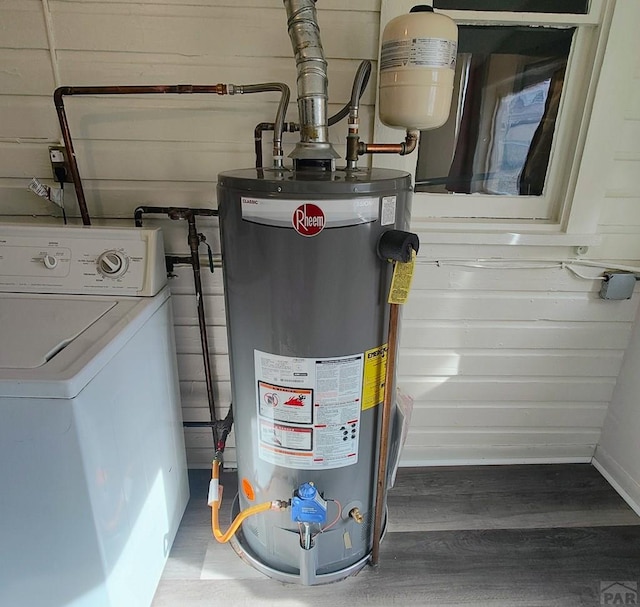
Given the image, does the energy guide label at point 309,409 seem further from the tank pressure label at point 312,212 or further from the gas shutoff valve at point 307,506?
the tank pressure label at point 312,212

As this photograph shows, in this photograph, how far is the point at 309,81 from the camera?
1.03 m

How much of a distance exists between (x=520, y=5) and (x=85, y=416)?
165 cm

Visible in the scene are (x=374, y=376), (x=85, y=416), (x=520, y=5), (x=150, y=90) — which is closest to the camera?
(x=85, y=416)

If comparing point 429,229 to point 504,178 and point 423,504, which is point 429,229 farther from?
point 423,504

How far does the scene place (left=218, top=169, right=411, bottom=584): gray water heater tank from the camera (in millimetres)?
920

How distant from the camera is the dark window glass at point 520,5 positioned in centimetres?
132

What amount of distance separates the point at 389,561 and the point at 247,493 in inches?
20.8

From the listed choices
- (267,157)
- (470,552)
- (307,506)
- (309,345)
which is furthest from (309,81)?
(470,552)

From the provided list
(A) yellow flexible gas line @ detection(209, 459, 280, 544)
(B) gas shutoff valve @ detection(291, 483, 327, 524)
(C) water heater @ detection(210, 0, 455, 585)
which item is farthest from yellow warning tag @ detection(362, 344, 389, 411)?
(A) yellow flexible gas line @ detection(209, 459, 280, 544)

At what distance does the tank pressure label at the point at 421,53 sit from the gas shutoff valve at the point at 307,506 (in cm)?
109

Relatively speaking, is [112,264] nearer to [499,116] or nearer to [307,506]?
[307,506]

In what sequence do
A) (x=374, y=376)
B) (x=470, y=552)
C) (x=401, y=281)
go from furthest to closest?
(x=470, y=552) < (x=374, y=376) < (x=401, y=281)

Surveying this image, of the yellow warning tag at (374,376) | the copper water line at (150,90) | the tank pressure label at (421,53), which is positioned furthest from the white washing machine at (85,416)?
the tank pressure label at (421,53)

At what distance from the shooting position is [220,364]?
1593 millimetres
